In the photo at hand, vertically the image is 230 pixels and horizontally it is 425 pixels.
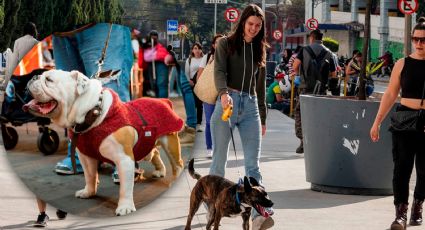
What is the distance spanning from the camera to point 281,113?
2223 cm

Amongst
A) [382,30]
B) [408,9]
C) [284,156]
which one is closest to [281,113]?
[408,9]

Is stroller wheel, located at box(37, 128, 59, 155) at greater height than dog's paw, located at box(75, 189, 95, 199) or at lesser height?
greater

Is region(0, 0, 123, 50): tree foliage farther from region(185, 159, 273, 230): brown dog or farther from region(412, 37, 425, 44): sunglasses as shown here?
region(412, 37, 425, 44): sunglasses

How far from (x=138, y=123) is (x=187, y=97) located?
0.23m

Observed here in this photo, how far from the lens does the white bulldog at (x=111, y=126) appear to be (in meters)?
3.43

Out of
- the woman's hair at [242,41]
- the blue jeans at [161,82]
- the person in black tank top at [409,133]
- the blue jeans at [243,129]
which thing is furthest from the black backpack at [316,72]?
the blue jeans at [161,82]

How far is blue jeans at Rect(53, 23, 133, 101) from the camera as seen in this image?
3.49 meters

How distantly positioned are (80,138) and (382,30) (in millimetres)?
64797

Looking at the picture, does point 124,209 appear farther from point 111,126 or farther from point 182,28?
point 182,28

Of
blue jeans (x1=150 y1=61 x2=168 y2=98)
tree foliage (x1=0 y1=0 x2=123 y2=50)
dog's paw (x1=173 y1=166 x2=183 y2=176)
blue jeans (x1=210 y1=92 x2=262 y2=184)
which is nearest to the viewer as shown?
tree foliage (x1=0 y1=0 x2=123 y2=50)

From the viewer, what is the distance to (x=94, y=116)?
3553 mm

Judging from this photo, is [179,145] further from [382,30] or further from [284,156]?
[382,30]

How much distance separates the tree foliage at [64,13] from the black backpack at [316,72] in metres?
9.78

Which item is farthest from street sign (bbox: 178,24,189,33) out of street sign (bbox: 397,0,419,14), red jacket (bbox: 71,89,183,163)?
street sign (bbox: 397,0,419,14)
